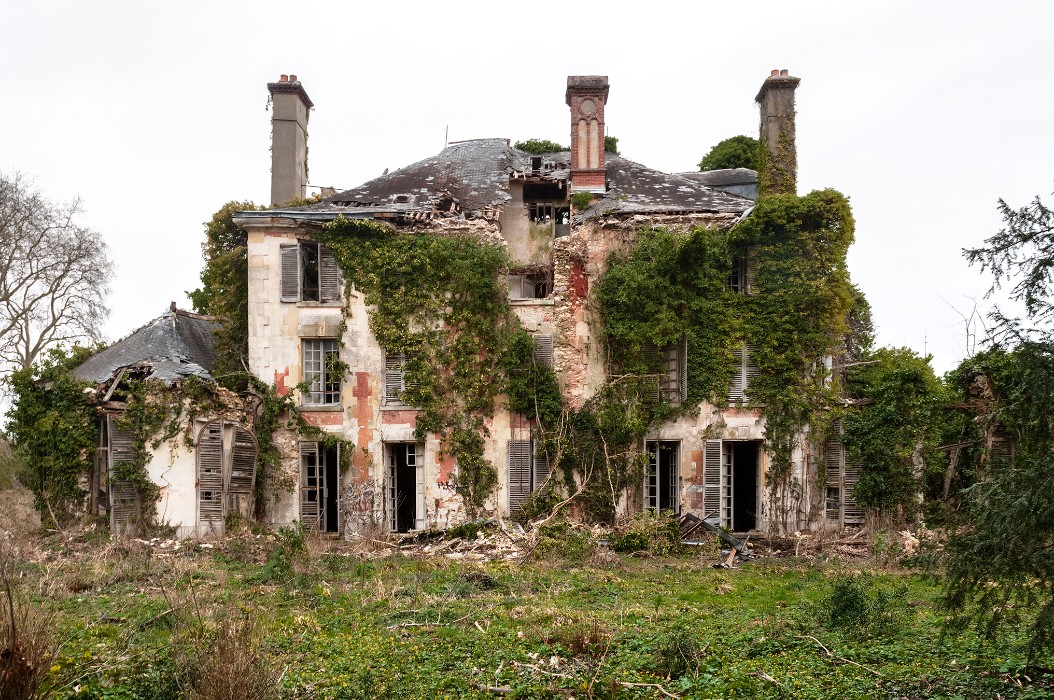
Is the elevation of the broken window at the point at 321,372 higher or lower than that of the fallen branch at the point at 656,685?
higher

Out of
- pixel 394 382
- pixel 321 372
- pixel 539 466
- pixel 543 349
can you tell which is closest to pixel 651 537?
pixel 539 466

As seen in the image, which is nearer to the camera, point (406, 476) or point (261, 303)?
point (261, 303)

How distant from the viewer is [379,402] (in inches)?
737

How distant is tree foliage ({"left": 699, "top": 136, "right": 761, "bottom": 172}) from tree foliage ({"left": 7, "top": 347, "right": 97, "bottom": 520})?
23820 mm

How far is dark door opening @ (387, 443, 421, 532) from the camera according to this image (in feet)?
62.2

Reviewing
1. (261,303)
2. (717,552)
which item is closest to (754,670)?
(717,552)

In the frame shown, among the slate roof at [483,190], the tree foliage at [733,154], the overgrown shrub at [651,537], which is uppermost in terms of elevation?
the tree foliage at [733,154]

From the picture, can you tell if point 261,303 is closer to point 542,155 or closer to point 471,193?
point 471,193

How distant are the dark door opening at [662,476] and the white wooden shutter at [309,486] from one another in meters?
8.07

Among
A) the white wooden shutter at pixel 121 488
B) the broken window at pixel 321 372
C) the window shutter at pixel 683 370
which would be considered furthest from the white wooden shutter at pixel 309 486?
the window shutter at pixel 683 370

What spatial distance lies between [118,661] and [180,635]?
2.46 ft

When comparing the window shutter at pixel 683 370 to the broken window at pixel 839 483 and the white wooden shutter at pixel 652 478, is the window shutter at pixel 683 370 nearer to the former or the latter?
the white wooden shutter at pixel 652 478

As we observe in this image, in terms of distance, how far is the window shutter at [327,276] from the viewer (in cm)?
1892

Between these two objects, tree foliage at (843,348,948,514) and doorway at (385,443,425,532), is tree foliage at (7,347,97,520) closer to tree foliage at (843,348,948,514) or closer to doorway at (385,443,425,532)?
doorway at (385,443,425,532)
